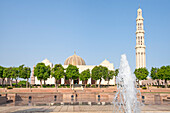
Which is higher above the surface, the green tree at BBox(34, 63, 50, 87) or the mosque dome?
the mosque dome

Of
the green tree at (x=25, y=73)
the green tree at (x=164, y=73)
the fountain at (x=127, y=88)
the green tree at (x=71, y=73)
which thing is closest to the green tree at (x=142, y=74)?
the green tree at (x=164, y=73)

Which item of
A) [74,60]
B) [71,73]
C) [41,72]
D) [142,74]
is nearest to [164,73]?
[142,74]

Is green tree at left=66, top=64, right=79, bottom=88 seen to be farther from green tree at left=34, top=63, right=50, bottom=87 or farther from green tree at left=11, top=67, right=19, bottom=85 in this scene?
green tree at left=11, top=67, right=19, bottom=85

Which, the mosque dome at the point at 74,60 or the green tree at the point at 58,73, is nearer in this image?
the green tree at the point at 58,73

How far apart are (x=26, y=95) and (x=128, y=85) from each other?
24.2m

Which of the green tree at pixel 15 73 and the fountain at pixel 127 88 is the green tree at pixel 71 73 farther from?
the fountain at pixel 127 88

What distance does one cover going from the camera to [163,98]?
31828 millimetres

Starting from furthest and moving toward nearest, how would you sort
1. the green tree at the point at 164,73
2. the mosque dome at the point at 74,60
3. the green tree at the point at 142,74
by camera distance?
the mosque dome at the point at 74,60 < the green tree at the point at 142,74 < the green tree at the point at 164,73

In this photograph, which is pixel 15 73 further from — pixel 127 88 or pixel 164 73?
pixel 127 88

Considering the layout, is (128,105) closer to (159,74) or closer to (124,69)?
(124,69)

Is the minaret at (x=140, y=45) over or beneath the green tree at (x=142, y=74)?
over

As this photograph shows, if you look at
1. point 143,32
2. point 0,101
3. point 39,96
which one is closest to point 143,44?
point 143,32

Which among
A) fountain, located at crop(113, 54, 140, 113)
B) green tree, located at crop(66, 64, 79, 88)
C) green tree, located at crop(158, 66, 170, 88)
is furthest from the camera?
green tree, located at crop(66, 64, 79, 88)

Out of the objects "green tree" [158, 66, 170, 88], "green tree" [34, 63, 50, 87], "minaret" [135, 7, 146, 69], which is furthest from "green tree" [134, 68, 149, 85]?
"green tree" [34, 63, 50, 87]
